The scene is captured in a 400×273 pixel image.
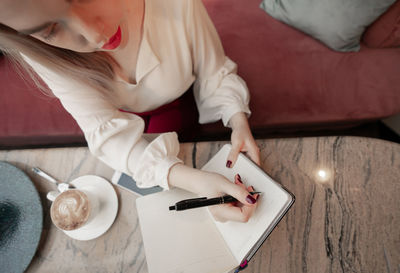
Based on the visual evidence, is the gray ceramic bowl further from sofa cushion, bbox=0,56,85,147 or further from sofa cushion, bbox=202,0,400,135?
sofa cushion, bbox=202,0,400,135

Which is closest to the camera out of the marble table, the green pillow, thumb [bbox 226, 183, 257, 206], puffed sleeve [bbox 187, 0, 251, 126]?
thumb [bbox 226, 183, 257, 206]

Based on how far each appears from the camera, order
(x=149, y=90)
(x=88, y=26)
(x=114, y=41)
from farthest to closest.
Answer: (x=149, y=90) < (x=114, y=41) < (x=88, y=26)

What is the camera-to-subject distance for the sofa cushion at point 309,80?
3.79 feet

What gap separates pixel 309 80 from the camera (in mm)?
1190

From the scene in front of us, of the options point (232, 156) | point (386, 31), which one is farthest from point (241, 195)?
point (386, 31)

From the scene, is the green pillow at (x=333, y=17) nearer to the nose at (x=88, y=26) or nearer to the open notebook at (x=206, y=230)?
the open notebook at (x=206, y=230)

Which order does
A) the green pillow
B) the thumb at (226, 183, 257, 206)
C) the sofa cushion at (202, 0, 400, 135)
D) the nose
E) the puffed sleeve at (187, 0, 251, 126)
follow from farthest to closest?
the sofa cushion at (202, 0, 400, 135) < the green pillow < the puffed sleeve at (187, 0, 251, 126) < the thumb at (226, 183, 257, 206) < the nose

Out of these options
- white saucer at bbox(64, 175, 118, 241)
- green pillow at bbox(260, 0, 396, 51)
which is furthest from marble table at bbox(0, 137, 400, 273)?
green pillow at bbox(260, 0, 396, 51)

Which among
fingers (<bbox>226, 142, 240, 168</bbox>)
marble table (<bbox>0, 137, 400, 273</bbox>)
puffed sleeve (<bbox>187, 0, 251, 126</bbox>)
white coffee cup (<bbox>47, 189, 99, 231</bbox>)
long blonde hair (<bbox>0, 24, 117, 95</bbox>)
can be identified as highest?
long blonde hair (<bbox>0, 24, 117, 95</bbox>)

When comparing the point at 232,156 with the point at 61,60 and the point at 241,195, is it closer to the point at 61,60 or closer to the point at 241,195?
the point at 241,195

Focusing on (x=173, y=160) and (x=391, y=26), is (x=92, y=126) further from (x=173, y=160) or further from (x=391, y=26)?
(x=391, y=26)

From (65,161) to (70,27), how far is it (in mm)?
518

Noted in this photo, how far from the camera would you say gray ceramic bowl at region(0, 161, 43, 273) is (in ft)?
2.28

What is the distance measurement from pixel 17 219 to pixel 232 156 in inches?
29.3
